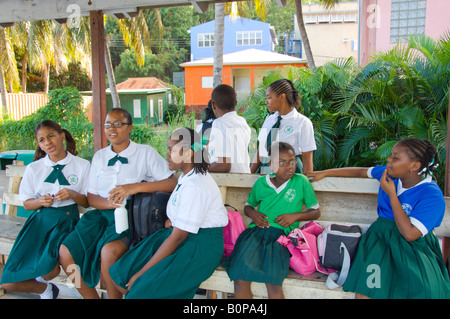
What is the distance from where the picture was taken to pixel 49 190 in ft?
10.9

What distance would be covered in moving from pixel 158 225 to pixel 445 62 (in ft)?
15.9

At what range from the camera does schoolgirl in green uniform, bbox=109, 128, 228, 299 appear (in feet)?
8.36

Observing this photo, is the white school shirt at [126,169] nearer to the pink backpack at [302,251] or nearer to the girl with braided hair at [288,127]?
the girl with braided hair at [288,127]

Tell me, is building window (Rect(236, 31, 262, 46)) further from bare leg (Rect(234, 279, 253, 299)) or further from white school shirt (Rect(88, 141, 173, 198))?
bare leg (Rect(234, 279, 253, 299))

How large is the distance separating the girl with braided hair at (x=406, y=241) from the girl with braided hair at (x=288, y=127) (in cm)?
83

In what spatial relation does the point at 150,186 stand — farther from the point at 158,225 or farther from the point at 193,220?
the point at 193,220

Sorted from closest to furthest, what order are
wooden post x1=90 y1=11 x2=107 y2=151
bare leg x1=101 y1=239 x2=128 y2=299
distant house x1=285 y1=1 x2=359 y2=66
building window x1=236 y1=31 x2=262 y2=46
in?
bare leg x1=101 y1=239 x2=128 y2=299, wooden post x1=90 y1=11 x2=107 y2=151, distant house x1=285 y1=1 x2=359 y2=66, building window x1=236 y1=31 x2=262 y2=46

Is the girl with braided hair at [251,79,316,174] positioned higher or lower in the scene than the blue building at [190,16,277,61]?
lower

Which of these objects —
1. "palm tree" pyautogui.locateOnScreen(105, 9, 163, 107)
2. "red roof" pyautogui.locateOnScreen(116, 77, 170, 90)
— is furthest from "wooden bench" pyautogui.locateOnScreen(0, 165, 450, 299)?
"red roof" pyautogui.locateOnScreen(116, 77, 170, 90)

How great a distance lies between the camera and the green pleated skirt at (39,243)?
2.98 metres

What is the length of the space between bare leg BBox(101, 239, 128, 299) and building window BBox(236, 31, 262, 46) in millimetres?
30774

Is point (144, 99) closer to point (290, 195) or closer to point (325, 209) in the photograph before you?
point (325, 209)

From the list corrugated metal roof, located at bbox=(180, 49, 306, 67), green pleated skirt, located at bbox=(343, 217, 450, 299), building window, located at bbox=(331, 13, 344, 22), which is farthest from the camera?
building window, located at bbox=(331, 13, 344, 22)
